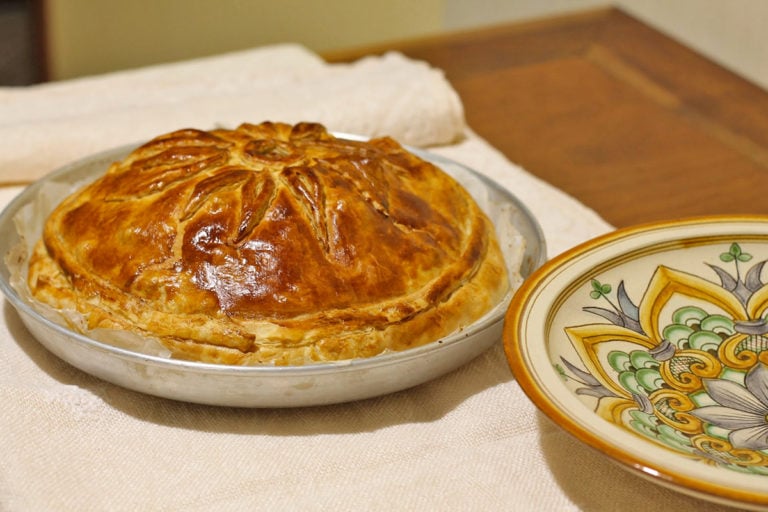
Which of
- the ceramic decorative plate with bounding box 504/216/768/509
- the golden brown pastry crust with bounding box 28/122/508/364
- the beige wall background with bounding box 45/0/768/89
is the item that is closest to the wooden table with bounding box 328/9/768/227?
the beige wall background with bounding box 45/0/768/89

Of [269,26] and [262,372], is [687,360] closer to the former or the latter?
[262,372]

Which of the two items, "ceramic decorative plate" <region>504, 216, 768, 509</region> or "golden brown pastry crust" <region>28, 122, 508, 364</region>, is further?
"golden brown pastry crust" <region>28, 122, 508, 364</region>

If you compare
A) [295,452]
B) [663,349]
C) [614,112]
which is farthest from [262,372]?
[614,112]

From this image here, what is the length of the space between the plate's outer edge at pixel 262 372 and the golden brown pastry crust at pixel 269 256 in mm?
27

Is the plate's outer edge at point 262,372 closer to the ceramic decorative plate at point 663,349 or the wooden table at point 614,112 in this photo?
the ceramic decorative plate at point 663,349

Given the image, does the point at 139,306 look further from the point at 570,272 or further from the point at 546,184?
the point at 546,184

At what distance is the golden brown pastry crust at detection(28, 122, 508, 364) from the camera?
3.05 feet

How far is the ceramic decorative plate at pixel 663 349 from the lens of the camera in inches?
29.2

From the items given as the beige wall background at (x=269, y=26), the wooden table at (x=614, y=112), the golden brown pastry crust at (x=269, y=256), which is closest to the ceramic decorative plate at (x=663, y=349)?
the golden brown pastry crust at (x=269, y=256)

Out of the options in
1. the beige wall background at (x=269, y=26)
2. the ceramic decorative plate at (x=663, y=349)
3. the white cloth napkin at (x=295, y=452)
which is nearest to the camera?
the ceramic decorative plate at (x=663, y=349)

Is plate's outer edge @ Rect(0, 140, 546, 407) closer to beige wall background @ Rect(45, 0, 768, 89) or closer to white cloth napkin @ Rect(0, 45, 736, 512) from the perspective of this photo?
white cloth napkin @ Rect(0, 45, 736, 512)

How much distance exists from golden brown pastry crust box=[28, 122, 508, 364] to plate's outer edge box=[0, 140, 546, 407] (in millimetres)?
27

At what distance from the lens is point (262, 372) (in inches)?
34.4

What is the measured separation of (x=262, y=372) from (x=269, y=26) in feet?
5.53
